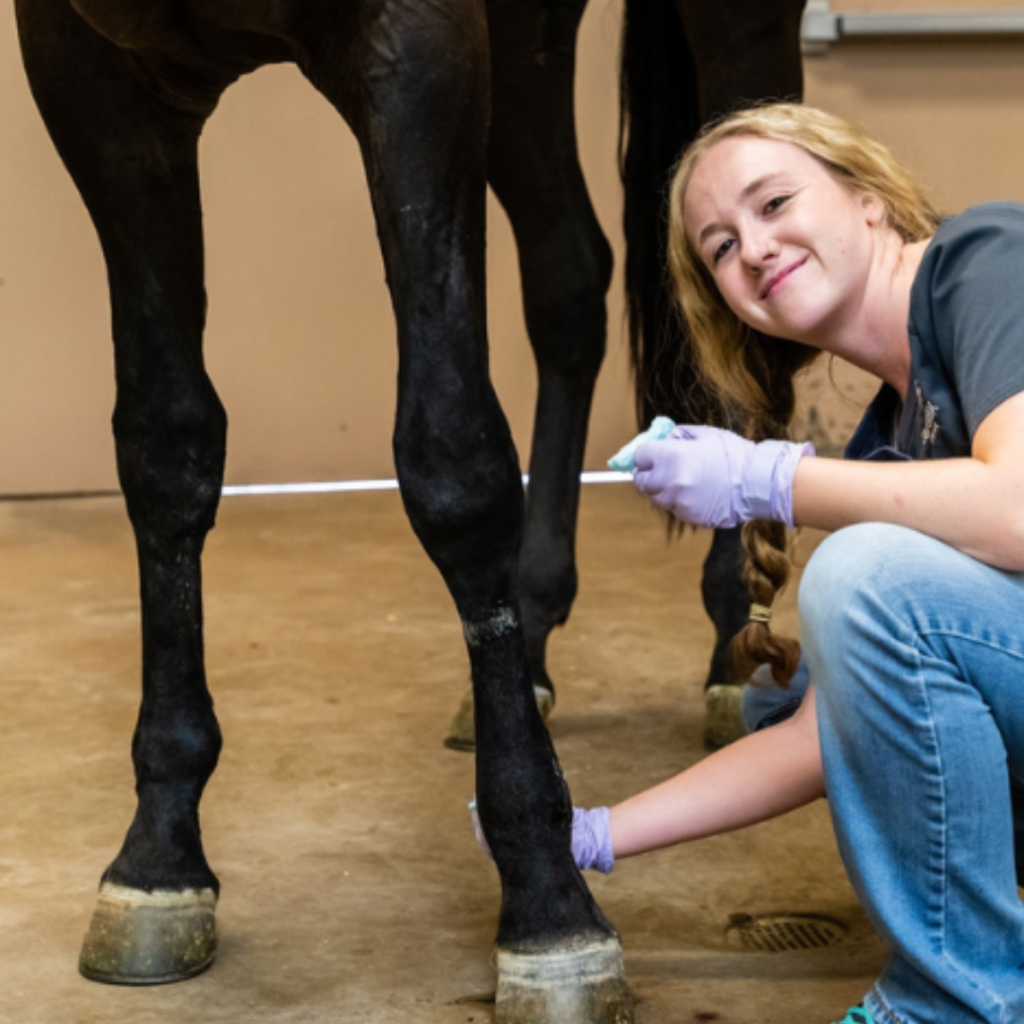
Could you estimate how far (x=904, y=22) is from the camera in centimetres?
430

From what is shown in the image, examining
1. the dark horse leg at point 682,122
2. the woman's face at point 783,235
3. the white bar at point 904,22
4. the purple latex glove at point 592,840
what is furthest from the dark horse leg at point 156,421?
the white bar at point 904,22

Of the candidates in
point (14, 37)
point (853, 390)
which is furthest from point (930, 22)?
point (14, 37)

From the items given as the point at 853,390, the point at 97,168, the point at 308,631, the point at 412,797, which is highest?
the point at 97,168

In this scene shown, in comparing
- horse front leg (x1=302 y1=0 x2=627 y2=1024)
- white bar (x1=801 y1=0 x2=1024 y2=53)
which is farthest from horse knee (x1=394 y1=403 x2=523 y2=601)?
white bar (x1=801 y1=0 x2=1024 y2=53)

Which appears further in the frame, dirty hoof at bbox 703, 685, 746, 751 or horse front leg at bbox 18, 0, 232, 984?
dirty hoof at bbox 703, 685, 746, 751

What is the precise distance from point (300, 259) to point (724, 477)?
323 centimetres

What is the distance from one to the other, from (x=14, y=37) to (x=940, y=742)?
141 inches

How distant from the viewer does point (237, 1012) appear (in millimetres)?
1438

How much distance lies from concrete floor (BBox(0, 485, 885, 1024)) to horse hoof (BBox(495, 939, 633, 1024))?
48 mm

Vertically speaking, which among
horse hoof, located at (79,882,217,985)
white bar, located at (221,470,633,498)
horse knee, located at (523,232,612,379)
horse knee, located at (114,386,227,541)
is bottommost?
white bar, located at (221,470,633,498)

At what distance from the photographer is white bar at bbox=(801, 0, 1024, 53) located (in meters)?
4.28

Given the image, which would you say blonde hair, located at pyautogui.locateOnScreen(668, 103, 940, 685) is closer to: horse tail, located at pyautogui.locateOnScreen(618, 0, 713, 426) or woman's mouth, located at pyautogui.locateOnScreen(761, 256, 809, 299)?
woman's mouth, located at pyautogui.locateOnScreen(761, 256, 809, 299)

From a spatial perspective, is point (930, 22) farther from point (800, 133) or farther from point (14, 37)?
point (800, 133)

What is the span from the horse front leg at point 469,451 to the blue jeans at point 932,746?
0.87 ft
